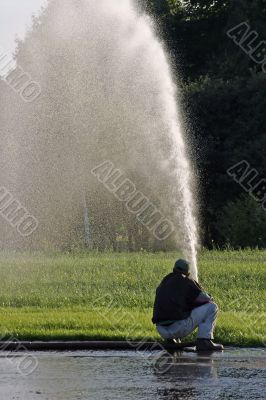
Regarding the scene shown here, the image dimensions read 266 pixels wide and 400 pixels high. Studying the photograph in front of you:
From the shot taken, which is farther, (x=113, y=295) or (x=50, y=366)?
(x=113, y=295)

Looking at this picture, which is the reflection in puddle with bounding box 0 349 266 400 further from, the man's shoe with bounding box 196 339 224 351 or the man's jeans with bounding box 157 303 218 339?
the man's jeans with bounding box 157 303 218 339

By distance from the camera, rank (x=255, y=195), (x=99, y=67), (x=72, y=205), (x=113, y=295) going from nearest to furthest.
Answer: (x=113, y=295) → (x=99, y=67) → (x=255, y=195) → (x=72, y=205)

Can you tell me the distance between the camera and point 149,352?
1577cm

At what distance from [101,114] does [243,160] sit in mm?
6296

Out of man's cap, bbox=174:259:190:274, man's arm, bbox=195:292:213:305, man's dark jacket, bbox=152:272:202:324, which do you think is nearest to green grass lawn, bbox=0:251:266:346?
man's arm, bbox=195:292:213:305

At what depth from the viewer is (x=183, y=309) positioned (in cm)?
1570

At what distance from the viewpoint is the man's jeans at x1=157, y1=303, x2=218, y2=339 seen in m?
15.7

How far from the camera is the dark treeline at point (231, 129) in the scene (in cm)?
3925

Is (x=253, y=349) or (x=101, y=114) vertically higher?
(x=101, y=114)

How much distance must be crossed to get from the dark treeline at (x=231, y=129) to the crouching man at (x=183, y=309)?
22159mm

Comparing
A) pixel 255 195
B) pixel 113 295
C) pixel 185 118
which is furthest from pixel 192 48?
pixel 113 295

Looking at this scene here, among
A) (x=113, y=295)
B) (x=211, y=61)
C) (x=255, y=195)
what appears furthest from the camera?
(x=211, y=61)

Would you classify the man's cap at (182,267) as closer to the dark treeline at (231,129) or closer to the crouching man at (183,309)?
the crouching man at (183,309)

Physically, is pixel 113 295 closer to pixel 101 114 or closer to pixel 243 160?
pixel 101 114
